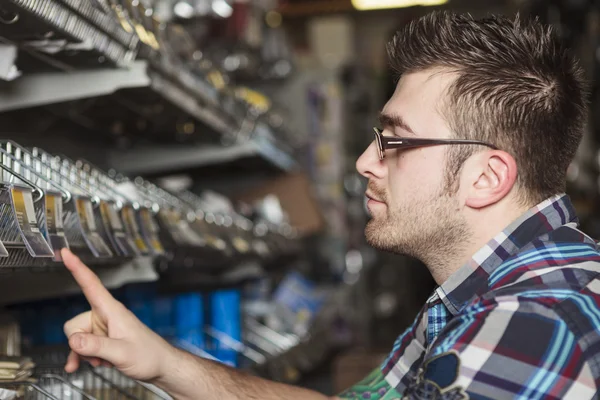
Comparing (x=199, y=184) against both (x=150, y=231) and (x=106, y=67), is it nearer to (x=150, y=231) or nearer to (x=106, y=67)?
(x=106, y=67)

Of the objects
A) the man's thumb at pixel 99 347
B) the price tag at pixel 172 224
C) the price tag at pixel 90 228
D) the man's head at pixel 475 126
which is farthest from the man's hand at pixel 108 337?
the price tag at pixel 172 224

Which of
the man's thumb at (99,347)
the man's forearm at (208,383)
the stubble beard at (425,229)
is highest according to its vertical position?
the stubble beard at (425,229)

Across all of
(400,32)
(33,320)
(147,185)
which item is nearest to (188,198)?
(147,185)

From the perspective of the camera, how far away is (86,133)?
324 centimetres

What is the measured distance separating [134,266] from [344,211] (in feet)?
12.9

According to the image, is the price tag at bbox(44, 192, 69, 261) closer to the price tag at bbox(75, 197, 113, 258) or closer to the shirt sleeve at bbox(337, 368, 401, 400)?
the price tag at bbox(75, 197, 113, 258)

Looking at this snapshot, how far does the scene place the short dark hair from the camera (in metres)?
1.67

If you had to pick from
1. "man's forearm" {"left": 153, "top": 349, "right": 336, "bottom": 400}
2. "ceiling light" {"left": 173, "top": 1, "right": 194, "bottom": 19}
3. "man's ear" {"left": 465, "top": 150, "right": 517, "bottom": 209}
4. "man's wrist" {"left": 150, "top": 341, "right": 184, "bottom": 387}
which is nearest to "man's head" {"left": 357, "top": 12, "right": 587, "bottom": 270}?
"man's ear" {"left": 465, "top": 150, "right": 517, "bottom": 209}

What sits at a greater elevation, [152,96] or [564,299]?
[152,96]

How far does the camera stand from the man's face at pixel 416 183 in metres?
1.71

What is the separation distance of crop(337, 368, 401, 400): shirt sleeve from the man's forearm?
0.21 metres

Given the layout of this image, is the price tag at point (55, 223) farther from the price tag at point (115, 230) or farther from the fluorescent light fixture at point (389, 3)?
the fluorescent light fixture at point (389, 3)

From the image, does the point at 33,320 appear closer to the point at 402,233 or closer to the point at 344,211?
the point at 402,233

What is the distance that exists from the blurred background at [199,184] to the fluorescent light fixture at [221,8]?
15 mm
